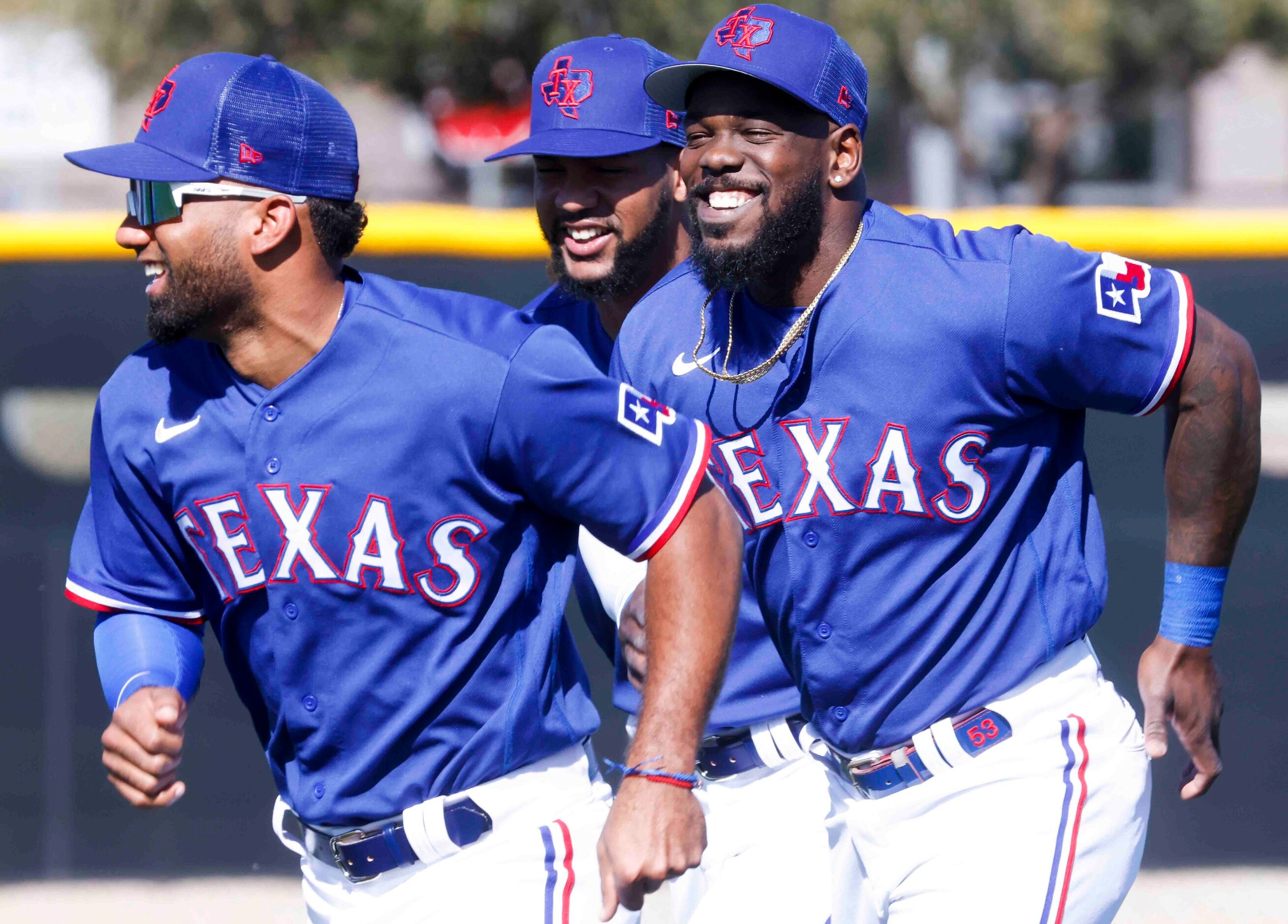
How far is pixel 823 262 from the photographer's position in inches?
104

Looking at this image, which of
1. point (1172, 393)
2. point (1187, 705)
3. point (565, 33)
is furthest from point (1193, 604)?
point (565, 33)

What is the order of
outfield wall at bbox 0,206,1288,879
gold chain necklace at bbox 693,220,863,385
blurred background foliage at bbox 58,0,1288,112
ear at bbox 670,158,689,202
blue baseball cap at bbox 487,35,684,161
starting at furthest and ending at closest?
blurred background foliage at bbox 58,0,1288,112 < outfield wall at bbox 0,206,1288,879 < ear at bbox 670,158,689,202 < blue baseball cap at bbox 487,35,684,161 < gold chain necklace at bbox 693,220,863,385

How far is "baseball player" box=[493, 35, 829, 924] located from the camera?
299cm

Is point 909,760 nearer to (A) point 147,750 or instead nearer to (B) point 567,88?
(A) point 147,750

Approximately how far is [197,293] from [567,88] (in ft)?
4.41

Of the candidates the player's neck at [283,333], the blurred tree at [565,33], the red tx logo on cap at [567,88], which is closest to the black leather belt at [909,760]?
the player's neck at [283,333]

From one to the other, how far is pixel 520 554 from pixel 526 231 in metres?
2.21

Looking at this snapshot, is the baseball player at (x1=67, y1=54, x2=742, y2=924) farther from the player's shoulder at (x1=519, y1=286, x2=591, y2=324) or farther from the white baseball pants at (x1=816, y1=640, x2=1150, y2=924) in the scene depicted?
the player's shoulder at (x1=519, y1=286, x2=591, y2=324)

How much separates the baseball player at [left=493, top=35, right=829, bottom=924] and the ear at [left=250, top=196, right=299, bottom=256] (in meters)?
0.77

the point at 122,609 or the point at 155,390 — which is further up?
the point at 155,390

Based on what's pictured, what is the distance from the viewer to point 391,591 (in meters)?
2.28

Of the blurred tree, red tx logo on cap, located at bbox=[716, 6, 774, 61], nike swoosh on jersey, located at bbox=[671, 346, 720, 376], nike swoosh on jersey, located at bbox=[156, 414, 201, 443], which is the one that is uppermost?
the blurred tree

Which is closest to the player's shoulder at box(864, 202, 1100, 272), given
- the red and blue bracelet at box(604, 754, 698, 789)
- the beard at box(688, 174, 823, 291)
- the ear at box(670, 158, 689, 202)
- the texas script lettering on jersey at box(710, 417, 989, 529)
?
the beard at box(688, 174, 823, 291)

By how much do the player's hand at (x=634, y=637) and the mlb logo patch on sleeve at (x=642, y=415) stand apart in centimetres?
45
